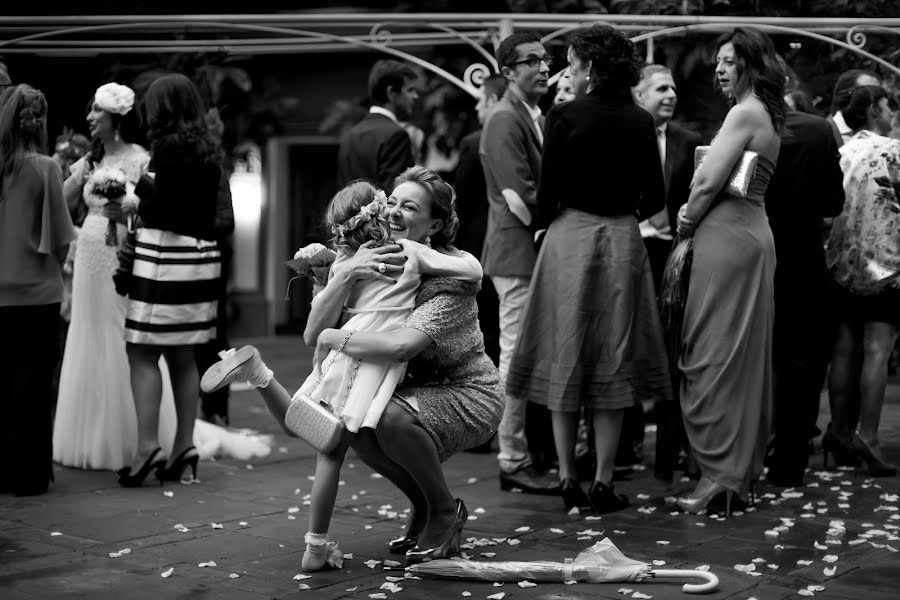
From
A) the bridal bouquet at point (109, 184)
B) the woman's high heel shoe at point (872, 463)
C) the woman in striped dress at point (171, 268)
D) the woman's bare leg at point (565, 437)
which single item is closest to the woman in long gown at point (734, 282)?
the woman's bare leg at point (565, 437)

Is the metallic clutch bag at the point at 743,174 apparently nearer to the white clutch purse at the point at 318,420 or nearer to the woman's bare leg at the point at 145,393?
the white clutch purse at the point at 318,420

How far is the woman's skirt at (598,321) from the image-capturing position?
5.79m

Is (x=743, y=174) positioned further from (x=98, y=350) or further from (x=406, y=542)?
(x=98, y=350)

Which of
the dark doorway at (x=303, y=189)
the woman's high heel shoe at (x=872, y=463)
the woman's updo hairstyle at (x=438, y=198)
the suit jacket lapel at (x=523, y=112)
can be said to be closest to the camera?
the woman's updo hairstyle at (x=438, y=198)

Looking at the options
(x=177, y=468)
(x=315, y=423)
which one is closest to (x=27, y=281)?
(x=177, y=468)

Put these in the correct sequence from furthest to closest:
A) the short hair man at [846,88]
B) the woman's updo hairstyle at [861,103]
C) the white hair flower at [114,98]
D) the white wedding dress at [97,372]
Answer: the short hair man at [846,88]
the woman's updo hairstyle at [861,103]
the white wedding dress at [97,372]
the white hair flower at [114,98]

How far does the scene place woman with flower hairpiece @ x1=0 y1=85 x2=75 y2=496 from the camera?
6.11 m

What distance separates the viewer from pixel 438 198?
481cm

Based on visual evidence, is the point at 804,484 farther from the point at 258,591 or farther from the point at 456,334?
the point at 258,591

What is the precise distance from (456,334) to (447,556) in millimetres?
817

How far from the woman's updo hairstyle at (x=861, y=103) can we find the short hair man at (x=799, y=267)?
66 cm

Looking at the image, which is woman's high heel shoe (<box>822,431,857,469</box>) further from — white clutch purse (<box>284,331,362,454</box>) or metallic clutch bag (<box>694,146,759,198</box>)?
white clutch purse (<box>284,331,362,454</box>)

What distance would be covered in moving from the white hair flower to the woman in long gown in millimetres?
2923

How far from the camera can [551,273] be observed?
5914 millimetres
